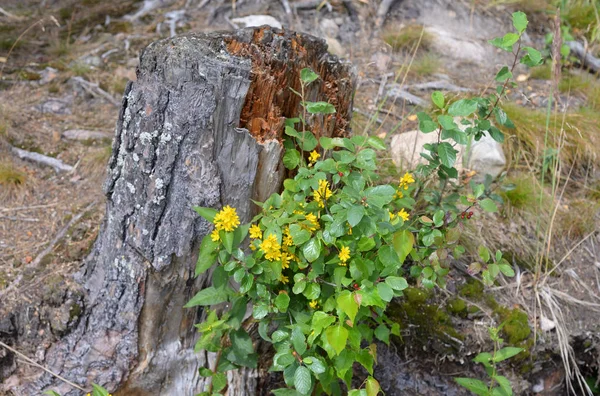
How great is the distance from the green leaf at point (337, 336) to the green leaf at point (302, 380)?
6.2 inches

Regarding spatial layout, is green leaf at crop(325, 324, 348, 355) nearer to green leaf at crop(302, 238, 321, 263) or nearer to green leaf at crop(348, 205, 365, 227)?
green leaf at crop(302, 238, 321, 263)

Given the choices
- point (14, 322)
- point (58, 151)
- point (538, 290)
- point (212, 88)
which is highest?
point (212, 88)

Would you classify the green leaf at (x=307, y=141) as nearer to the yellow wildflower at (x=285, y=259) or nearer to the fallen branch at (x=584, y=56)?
the yellow wildflower at (x=285, y=259)

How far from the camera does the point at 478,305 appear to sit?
3098mm

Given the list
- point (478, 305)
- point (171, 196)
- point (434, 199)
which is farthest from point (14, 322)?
point (478, 305)

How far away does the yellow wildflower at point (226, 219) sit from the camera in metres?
1.89

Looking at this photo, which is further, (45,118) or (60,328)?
(45,118)

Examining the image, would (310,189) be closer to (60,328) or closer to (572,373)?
(60,328)

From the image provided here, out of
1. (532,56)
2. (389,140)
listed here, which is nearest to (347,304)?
(532,56)

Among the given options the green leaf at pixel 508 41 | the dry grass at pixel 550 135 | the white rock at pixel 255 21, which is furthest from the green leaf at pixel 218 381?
the white rock at pixel 255 21

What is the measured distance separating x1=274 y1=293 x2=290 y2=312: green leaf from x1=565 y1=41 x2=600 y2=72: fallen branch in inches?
175

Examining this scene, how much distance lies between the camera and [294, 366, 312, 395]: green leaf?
6.34 ft

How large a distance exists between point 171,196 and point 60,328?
0.94 m

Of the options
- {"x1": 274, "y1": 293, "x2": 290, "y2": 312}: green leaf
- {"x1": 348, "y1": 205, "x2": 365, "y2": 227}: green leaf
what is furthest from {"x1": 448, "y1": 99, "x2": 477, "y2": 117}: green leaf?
{"x1": 274, "y1": 293, "x2": 290, "y2": 312}: green leaf
